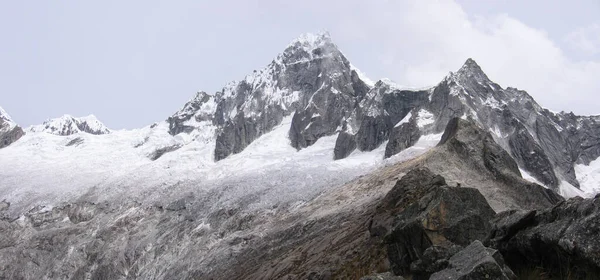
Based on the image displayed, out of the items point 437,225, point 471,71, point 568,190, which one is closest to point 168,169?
point 471,71

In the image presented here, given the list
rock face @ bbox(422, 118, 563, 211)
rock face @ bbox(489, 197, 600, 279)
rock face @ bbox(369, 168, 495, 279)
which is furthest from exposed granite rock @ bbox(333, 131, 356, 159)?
rock face @ bbox(489, 197, 600, 279)

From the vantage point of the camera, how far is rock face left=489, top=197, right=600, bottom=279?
1066 centimetres

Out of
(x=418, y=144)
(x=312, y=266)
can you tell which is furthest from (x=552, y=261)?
(x=418, y=144)

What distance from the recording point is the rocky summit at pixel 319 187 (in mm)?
15508

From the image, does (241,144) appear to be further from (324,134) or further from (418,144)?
(418,144)

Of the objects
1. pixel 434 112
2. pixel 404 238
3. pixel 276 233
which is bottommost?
pixel 276 233

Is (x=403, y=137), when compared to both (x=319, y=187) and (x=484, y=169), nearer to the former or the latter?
(x=319, y=187)

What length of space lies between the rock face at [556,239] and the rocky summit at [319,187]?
4 cm

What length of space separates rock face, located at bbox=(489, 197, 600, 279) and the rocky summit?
4 cm

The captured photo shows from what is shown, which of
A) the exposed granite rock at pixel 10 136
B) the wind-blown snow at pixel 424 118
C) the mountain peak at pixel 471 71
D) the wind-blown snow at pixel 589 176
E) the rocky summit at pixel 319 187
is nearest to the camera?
the rocky summit at pixel 319 187

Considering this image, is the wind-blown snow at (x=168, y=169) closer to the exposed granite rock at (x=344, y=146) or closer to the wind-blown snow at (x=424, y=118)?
the exposed granite rock at (x=344, y=146)

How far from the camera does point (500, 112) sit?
107000 mm

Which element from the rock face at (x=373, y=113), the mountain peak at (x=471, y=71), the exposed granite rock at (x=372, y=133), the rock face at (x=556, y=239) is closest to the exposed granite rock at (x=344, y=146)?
the rock face at (x=373, y=113)

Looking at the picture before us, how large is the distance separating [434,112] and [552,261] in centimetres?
9394
